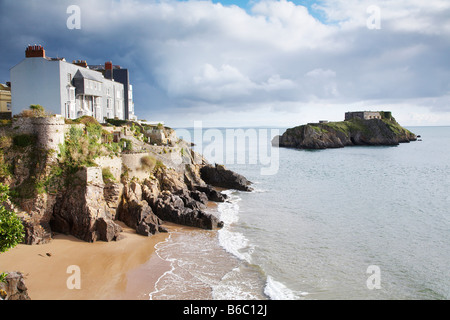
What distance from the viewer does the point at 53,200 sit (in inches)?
853

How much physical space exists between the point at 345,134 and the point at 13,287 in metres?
125

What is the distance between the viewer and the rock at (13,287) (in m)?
13.1

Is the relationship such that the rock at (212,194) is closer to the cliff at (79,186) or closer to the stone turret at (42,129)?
the cliff at (79,186)

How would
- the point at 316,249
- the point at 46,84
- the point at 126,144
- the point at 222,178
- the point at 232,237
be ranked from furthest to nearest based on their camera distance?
the point at 222,178, the point at 46,84, the point at 126,144, the point at 232,237, the point at 316,249

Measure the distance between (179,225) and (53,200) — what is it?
9.24 meters

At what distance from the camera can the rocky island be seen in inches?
4646

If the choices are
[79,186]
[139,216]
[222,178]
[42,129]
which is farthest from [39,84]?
[222,178]

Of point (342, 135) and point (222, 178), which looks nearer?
point (222, 178)

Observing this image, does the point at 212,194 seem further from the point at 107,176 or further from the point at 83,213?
the point at 83,213

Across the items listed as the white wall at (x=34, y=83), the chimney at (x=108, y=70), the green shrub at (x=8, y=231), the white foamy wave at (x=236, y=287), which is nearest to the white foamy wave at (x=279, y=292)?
the white foamy wave at (x=236, y=287)

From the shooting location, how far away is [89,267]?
17.7 meters

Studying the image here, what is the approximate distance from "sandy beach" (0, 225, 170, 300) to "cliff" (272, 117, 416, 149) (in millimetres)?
103155

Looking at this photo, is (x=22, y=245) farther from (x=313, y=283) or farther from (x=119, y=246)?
(x=313, y=283)

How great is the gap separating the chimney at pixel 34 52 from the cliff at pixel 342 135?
96049mm
